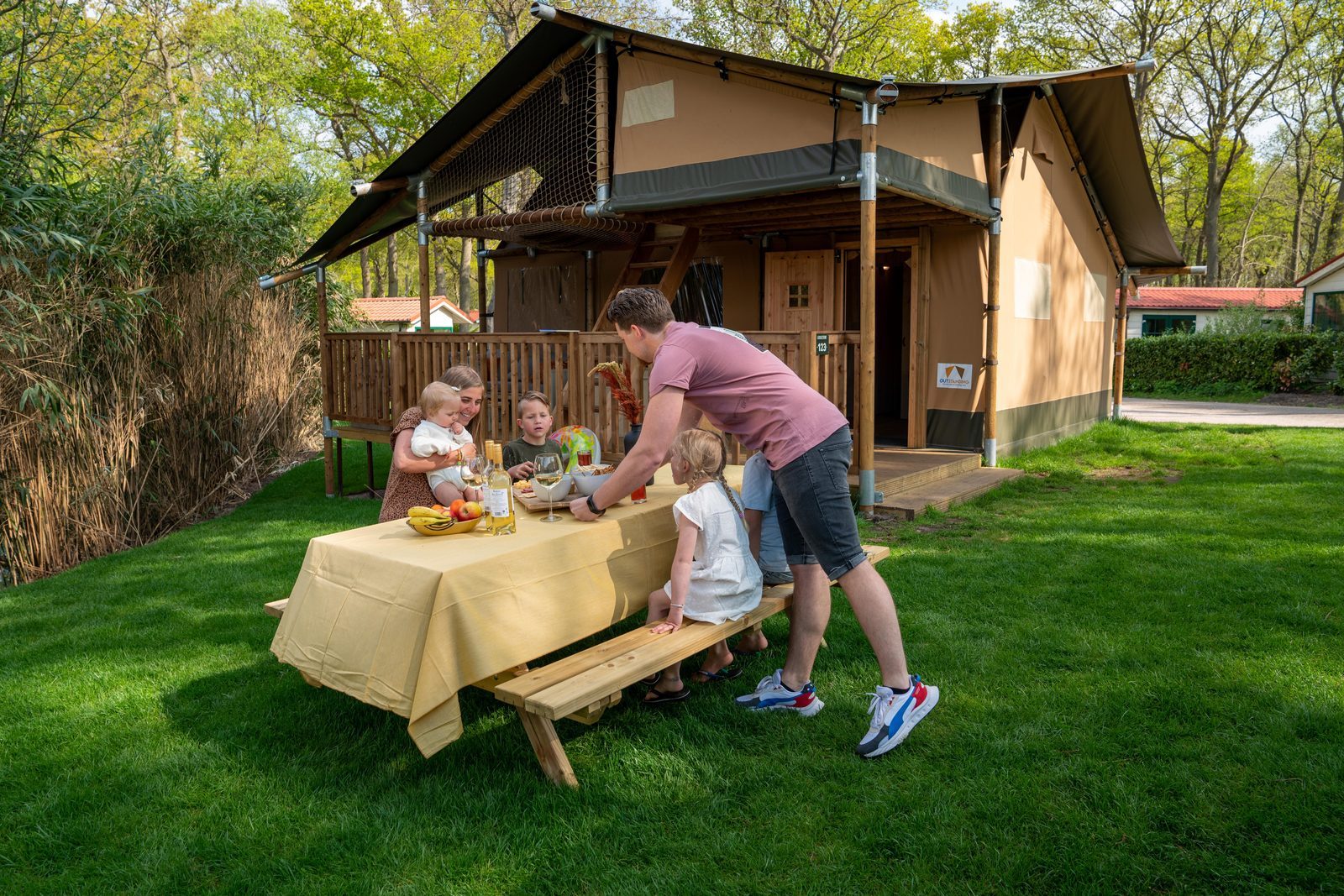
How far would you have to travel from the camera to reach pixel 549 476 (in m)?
3.53

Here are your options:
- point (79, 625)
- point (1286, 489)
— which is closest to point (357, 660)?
point (79, 625)

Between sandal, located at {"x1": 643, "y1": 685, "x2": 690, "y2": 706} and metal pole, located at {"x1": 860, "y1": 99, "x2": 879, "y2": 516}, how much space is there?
369 centimetres

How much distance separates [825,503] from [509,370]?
5583 millimetres

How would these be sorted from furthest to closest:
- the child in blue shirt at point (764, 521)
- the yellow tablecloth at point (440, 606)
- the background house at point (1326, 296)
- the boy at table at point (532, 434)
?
1. the background house at point (1326, 296)
2. the boy at table at point (532, 434)
3. the child in blue shirt at point (764, 521)
4. the yellow tablecloth at point (440, 606)

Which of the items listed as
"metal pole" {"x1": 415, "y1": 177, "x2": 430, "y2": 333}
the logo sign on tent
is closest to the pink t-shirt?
the logo sign on tent

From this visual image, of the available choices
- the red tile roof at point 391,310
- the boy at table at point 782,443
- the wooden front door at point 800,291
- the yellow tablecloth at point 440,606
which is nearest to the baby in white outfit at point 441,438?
the yellow tablecloth at point 440,606

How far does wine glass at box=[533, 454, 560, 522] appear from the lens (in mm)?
3527

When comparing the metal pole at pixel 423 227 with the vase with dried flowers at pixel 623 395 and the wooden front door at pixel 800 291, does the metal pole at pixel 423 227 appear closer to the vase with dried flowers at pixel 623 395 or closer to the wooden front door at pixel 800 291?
the wooden front door at pixel 800 291

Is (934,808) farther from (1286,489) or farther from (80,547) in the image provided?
(80,547)

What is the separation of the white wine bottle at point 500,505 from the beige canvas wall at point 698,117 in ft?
15.7

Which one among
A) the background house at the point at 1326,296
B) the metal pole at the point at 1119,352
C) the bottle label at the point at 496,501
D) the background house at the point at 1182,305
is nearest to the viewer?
the bottle label at the point at 496,501

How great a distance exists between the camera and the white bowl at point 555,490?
11.6 ft

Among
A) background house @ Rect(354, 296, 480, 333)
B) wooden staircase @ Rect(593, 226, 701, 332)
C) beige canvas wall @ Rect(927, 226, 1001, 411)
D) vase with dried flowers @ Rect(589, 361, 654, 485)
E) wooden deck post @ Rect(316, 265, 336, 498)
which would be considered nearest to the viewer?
vase with dried flowers @ Rect(589, 361, 654, 485)

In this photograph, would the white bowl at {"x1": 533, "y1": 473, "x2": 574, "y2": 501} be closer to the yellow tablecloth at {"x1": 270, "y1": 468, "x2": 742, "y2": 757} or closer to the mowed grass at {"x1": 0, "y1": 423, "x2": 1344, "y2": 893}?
the yellow tablecloth at {"x1": 270, "y1": 468, "x2": 742, "y2": 757}
